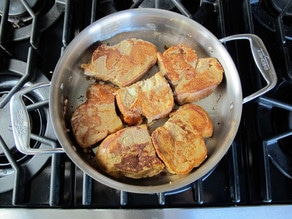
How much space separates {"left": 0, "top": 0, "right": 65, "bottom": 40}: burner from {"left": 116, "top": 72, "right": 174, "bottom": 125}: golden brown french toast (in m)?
0.30

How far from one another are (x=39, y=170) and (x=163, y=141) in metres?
0.33

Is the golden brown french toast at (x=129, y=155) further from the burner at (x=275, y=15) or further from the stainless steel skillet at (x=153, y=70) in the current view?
the burner at (x=275, y=15)

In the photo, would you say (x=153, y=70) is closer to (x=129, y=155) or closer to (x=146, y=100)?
(x=146, y=100)

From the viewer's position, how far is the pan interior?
0.90 meters

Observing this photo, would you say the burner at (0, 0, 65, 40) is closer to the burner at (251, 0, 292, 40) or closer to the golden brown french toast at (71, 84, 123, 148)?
the golden brown french toast at (71, 84, 123, 148)

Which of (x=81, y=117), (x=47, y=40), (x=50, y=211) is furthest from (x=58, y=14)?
(x=50, y=211)

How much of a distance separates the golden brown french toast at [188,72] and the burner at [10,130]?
0.35m

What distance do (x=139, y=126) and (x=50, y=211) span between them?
311mm

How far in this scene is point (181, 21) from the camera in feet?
3.26

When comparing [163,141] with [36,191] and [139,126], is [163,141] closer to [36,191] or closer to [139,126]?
[139,126]

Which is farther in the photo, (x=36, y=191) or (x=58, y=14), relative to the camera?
(x=58, y=14)

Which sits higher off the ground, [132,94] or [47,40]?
[47,40]

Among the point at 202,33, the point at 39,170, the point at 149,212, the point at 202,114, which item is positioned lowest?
the point at 149,212

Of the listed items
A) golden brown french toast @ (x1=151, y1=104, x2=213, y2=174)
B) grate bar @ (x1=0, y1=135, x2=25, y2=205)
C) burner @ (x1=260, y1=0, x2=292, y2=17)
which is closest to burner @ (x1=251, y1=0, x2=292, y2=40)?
burner @ (x1=260, y1=0, x2=292, y2=17)
